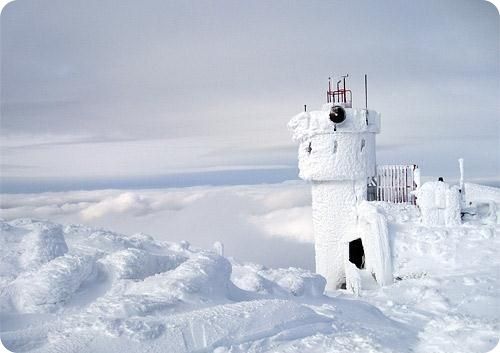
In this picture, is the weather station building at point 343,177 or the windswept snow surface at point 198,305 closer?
the windswept snow surface at point 198,305

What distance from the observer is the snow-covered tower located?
9.95 m

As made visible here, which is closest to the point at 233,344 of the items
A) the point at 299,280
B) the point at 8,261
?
the point at 299,280

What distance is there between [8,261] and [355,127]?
6349 millimetres

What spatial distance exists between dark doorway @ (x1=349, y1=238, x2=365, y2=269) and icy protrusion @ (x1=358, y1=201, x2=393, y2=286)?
935mm

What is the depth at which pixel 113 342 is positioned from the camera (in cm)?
404

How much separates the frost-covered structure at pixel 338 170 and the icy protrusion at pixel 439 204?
3.38 ft

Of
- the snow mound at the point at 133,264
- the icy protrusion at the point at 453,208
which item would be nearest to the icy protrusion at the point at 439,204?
the icy protrusion at the point at 453,208

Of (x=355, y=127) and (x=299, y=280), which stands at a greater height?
(x=355, y=127)

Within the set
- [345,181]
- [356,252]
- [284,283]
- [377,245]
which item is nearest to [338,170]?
[345,181]

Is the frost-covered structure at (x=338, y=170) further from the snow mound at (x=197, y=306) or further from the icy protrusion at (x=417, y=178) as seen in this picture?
the snow mound at (x=197, y=306)

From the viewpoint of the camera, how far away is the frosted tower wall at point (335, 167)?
9.96 meters

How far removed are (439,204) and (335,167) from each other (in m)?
2.02

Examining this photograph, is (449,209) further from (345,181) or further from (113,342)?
(113,342)

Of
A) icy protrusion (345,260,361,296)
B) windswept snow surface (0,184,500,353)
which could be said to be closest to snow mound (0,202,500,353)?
windswept snow surface (0,184,500,353)
